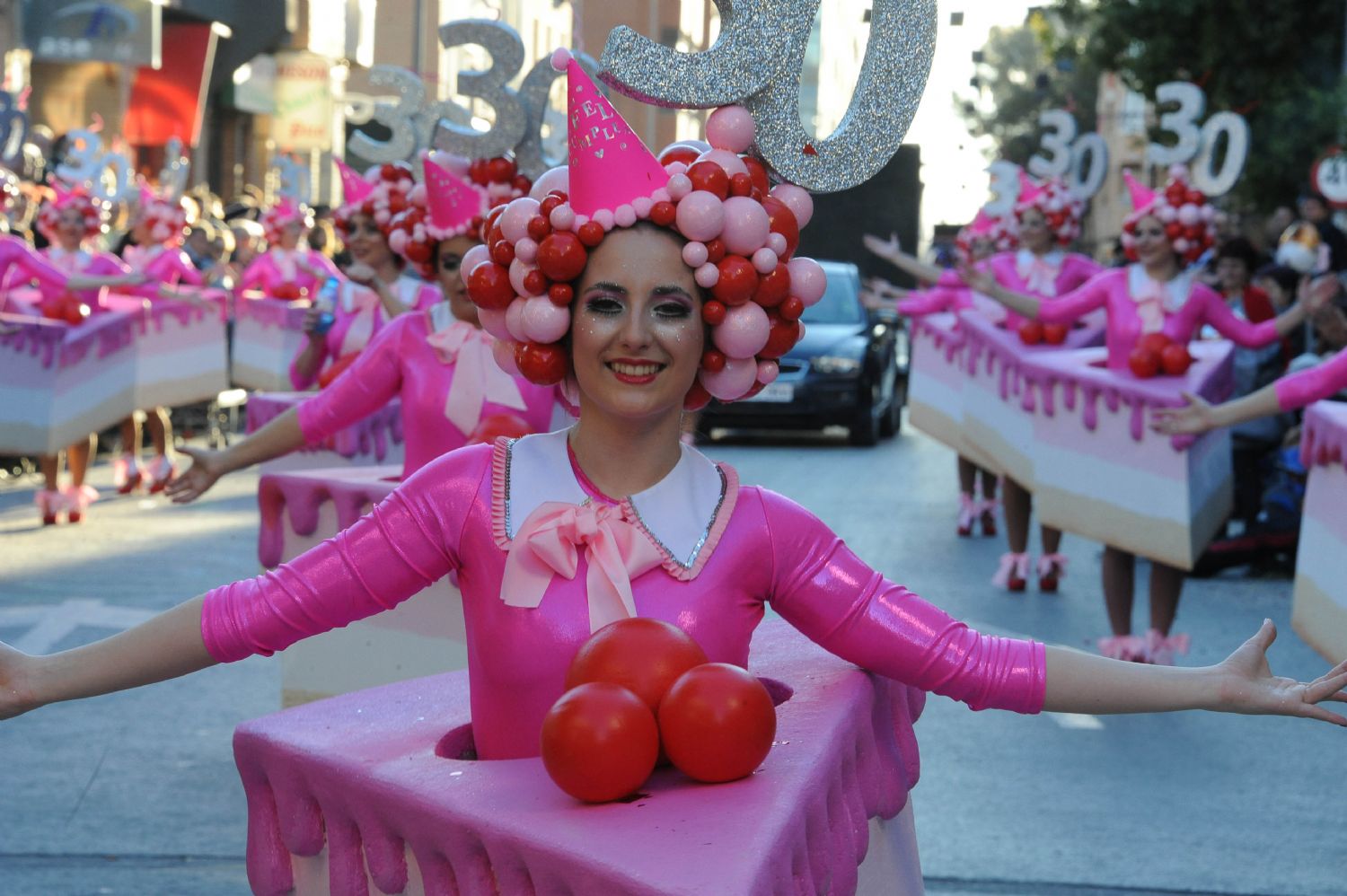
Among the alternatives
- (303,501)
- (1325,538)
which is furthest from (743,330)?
(1325,538)

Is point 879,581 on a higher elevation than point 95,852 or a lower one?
higher

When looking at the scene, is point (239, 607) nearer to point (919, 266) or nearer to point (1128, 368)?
point (1128, 368)

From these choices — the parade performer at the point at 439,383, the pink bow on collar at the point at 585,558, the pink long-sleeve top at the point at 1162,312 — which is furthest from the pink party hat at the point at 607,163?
the pink long-sleeve top at the point at 1162,312

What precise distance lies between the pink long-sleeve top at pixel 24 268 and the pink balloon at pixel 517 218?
31.2 feet

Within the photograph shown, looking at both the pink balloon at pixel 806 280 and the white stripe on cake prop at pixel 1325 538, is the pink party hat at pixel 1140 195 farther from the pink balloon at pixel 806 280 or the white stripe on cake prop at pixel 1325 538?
the pink balloon at pixel 806 280

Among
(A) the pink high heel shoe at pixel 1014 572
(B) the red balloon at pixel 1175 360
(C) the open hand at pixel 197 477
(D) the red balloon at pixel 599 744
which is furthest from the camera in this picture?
(A) the pink high heel shoe at pixel 1014 572

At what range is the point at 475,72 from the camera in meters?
6.09

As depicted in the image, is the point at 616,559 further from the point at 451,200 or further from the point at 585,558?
the point at 451,200

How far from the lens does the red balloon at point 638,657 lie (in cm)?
258

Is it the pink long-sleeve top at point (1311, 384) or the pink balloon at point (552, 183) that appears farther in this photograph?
the pink long-sleeve top at point (1311, 384)

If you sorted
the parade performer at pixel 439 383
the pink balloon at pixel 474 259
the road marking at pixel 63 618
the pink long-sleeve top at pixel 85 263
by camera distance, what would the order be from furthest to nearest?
the pink long-sleeve top at pixel 85 263, the road marking at pixel 63 618, the parade performer at pixel 439 383, the pink balloon at pixel 474 259

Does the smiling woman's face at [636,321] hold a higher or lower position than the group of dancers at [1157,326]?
higher

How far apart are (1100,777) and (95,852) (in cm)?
325

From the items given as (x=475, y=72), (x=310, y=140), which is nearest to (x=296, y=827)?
(x=475, y=72)
